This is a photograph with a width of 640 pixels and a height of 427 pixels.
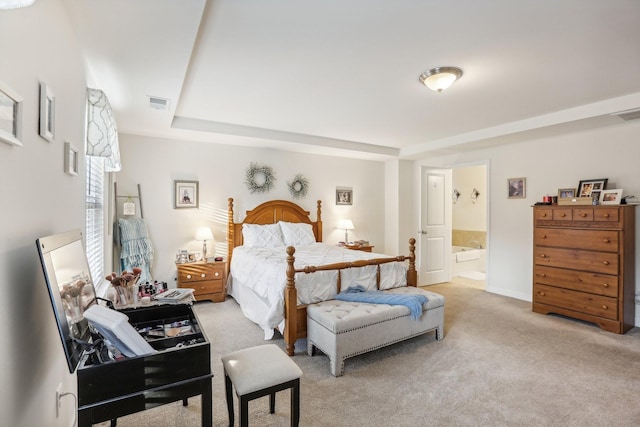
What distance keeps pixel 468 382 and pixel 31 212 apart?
286 cm

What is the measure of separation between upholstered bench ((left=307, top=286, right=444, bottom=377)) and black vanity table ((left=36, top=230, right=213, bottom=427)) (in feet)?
4.12

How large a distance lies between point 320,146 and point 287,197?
101 centimetres

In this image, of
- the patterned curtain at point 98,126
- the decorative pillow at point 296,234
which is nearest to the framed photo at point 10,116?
the patterned curtain at point 98,126

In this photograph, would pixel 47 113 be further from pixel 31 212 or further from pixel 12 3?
pixel 12 3

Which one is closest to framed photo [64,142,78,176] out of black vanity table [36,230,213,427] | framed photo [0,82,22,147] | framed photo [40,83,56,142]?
framed photo [40,83,56,142]

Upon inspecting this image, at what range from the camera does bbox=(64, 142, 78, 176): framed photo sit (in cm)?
168

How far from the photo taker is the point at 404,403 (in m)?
2.17

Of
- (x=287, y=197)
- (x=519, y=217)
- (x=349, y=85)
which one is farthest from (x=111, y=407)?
(x=519, y=217)

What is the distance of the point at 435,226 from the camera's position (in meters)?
5.86

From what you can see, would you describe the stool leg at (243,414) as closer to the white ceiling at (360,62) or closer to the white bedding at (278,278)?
the white bedding at (278,278)

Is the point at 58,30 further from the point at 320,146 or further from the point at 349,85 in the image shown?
the point at 320,146

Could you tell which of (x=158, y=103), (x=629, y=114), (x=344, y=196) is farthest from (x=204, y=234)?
(x=629, y=114)

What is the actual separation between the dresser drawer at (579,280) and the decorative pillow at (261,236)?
3.45m

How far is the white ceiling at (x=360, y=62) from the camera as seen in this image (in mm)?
1810
